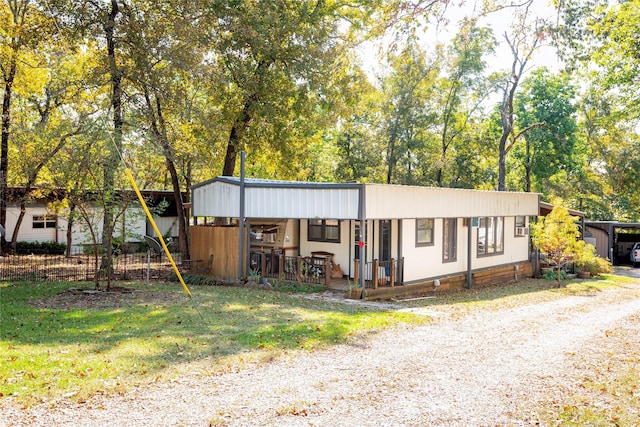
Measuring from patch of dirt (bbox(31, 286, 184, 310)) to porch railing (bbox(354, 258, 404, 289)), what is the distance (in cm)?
507

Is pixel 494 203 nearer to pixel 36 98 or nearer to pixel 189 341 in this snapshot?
pixel 189 341

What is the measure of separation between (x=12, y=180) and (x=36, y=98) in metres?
4.16

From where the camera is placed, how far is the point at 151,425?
5422 millimetres

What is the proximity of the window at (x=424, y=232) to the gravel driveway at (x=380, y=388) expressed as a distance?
22.2 feet

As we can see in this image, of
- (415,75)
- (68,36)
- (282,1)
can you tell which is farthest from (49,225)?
(415,75)

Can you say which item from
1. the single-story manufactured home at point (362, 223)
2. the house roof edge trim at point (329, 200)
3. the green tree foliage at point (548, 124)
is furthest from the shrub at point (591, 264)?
the green tree foliage at point (548, 124)

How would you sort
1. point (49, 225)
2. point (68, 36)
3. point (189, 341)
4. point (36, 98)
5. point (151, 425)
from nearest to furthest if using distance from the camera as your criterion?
point (151, 425) < point (189, 341) < point (68, 36) < point (36, 98) < point (49, 225)

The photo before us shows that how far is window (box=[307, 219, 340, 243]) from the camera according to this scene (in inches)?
661

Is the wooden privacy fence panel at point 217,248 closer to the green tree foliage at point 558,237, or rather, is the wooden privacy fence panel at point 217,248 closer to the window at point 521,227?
the green tree foliage at point 558,237

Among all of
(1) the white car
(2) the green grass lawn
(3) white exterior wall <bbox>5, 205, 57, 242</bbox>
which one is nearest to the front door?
(2) the green grass lawn

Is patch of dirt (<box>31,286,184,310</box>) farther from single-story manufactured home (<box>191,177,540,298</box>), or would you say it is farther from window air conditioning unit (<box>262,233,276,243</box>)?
window air conditioning unit (<box>262,233,276,243</box>)

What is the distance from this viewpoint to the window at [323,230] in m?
16.8

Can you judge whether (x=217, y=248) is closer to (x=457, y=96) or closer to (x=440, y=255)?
(x=440, y=255)

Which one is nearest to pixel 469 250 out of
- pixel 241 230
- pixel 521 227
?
pixel 521 227
